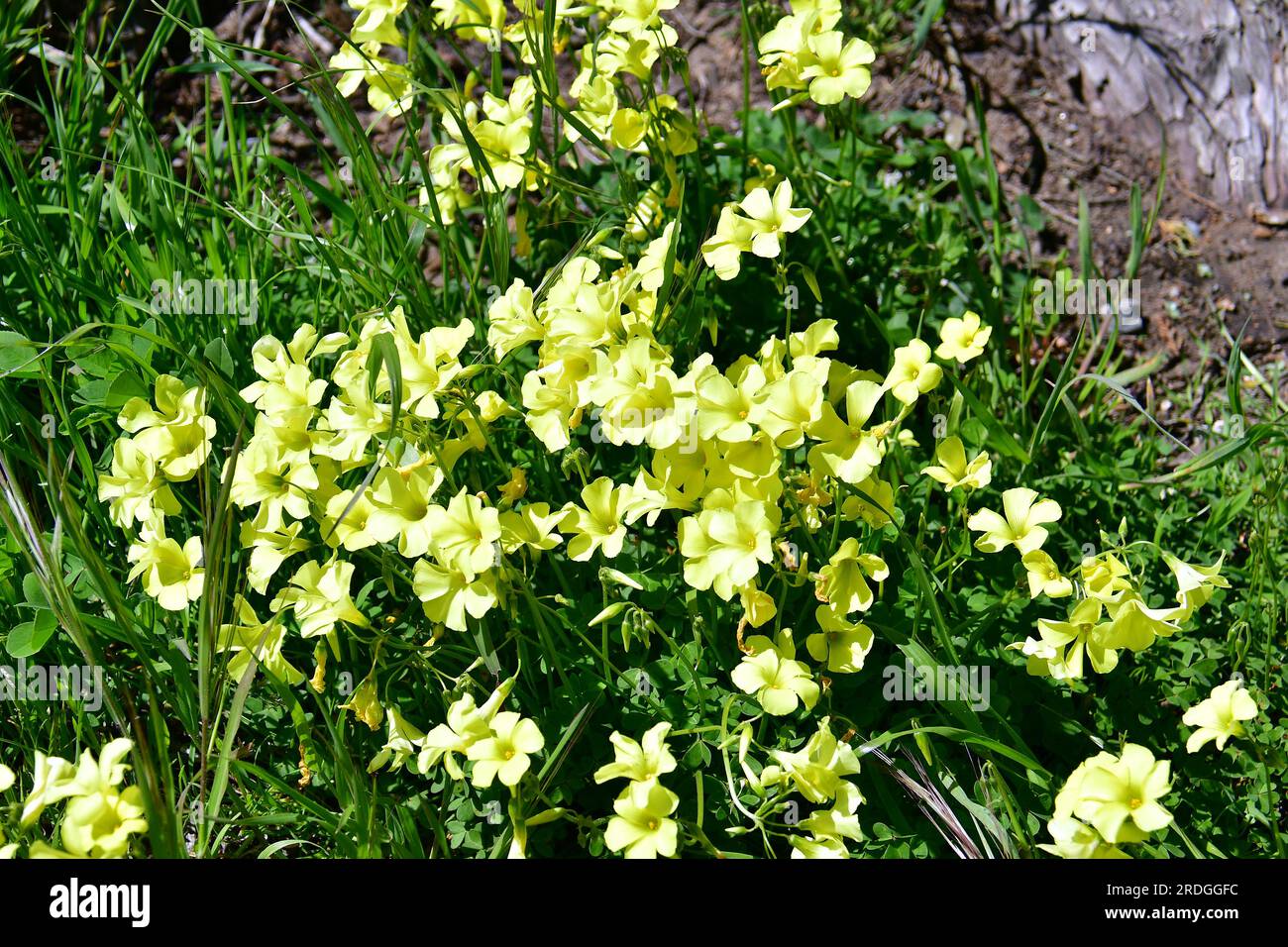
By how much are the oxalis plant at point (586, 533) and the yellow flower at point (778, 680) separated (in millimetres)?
13

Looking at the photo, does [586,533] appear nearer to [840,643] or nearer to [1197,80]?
[840,643]

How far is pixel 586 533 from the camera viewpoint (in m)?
2.14

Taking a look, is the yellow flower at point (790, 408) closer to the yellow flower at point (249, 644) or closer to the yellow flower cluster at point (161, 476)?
the yellow flower at point (249, 644)

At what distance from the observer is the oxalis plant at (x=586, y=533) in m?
1.96

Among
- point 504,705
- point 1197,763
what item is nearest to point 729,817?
point 504,705

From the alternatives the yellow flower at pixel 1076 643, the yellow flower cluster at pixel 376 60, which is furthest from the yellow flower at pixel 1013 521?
the yellow flower cluster at pixel 376 60

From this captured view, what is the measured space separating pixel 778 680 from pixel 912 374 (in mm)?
698

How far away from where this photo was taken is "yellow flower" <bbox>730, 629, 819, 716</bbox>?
1949 millimetres

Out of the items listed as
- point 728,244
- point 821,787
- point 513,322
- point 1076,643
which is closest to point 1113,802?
point 1076,643

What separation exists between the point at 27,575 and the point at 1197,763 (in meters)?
2.56

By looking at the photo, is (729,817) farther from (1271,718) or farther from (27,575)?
(27,575)

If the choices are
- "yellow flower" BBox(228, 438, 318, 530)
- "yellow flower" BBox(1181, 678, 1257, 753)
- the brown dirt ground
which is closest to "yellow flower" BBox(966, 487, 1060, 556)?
"yellow flower" BBox(1181, 678, 1257, 753)

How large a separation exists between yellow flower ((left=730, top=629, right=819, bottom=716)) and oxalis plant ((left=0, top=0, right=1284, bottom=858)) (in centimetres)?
1
